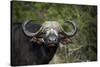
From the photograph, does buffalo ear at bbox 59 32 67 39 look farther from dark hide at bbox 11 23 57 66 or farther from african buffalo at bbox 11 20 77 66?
dark hide at bbox 11 23 57 66

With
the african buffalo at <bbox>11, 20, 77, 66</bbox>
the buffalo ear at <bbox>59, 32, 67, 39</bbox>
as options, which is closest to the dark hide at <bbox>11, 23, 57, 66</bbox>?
the african buffalo at <bbox>11, 20, 77, 66</bbox>

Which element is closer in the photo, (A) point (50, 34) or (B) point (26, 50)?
(B) point (26, 50)

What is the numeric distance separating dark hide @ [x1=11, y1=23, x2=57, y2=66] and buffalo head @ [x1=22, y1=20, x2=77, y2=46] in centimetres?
5

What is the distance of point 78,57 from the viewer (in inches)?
97.0

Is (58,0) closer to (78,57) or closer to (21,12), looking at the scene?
(21,12)

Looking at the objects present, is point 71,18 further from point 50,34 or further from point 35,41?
point 35,41

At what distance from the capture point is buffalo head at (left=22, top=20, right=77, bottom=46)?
229 cm

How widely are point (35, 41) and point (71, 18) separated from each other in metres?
0.54

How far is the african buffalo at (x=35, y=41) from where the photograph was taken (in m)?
2.20

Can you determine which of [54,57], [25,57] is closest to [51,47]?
[54,57]

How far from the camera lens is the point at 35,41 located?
7.48 ft

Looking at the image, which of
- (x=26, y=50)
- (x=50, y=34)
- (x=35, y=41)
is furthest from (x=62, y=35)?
(x=26, y=50)

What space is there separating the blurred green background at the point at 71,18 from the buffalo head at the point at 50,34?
0.21 ft

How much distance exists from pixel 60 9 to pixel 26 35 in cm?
53
